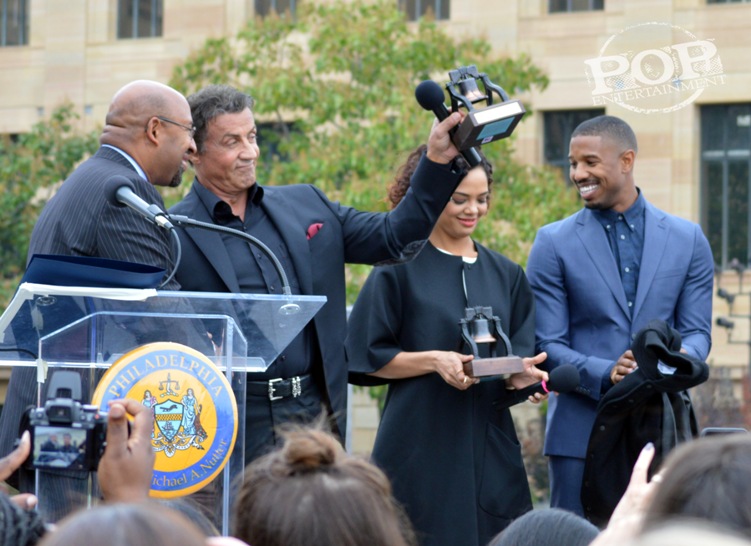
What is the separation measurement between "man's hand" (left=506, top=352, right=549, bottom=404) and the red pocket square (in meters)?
0.89

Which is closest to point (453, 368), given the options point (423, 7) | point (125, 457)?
point (125, 457)

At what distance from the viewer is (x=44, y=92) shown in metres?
29.4

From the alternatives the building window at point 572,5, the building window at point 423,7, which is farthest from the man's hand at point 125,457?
the building window at point 423,7

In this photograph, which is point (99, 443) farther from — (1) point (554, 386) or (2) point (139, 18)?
(2) point (139, 18)

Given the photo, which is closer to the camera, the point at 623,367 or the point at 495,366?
the point at 495,366

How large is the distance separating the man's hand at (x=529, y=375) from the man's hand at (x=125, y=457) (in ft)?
6.72

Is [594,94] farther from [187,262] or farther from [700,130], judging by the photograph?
[700,130]

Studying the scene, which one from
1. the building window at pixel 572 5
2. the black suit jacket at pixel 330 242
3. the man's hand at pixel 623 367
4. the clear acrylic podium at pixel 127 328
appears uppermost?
the building window at pixel 572 5

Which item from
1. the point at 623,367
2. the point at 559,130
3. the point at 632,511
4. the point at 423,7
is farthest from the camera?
the point at 423,7

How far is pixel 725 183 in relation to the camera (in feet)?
82.6

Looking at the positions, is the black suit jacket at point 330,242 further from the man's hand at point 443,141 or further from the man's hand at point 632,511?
the man's hand at point 632,511

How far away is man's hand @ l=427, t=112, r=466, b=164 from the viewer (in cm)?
471

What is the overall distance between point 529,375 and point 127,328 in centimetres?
179

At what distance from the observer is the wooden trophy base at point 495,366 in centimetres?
502
